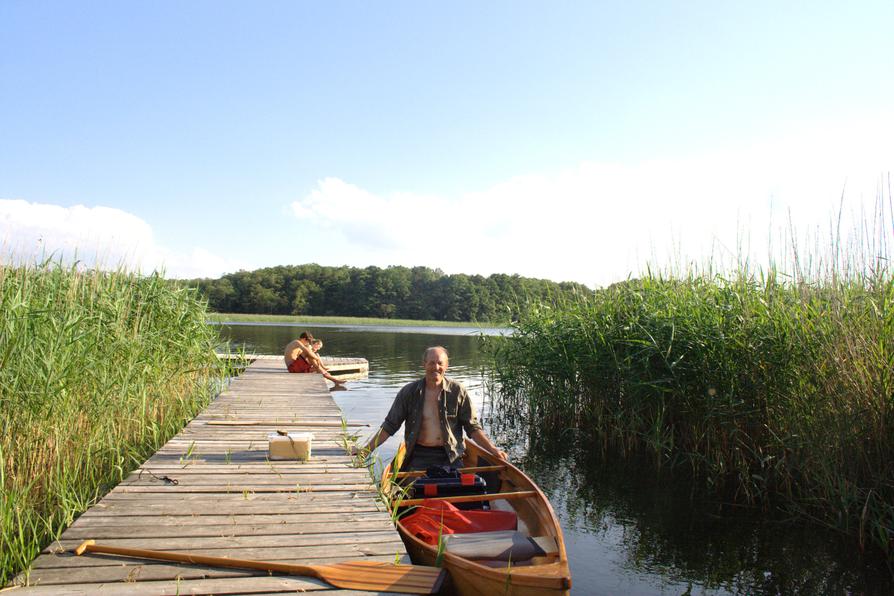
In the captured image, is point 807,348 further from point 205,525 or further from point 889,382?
point 205,525

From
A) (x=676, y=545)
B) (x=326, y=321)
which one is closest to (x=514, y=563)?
(x=676, y=545)

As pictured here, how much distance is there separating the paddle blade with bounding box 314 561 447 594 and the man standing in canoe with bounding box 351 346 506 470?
234cm

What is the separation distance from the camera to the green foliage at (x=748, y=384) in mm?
5320

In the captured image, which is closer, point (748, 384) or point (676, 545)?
point (676, 545)

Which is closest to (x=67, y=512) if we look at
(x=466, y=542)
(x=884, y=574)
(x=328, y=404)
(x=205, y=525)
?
(x=205, y=525)

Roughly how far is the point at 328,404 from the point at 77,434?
14.1ft

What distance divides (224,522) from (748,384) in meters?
5.72

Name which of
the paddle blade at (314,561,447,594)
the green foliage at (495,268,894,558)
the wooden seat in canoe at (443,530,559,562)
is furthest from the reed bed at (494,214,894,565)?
the paddle blade at (314,561,447,594)

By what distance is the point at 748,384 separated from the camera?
691cm

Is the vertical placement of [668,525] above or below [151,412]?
below

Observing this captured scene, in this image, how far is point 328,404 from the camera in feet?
31.0

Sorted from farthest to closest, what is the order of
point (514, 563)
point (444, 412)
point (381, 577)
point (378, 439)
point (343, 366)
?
point (343, 366) → point (444, 412) → point (378, 439) → point (514, 563) → point (381, 577)

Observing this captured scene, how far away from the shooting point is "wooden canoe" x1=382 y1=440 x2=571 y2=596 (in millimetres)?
3365

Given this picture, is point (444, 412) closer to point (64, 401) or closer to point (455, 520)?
point (455, 520)
